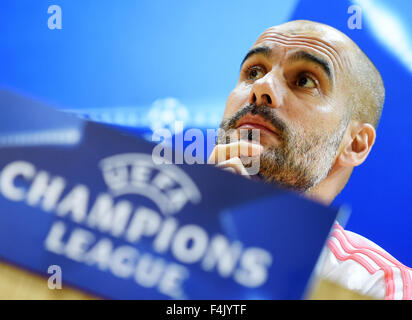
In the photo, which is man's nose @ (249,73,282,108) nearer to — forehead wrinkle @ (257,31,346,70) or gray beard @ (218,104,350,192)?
gray beard @ (218,104,350,192)

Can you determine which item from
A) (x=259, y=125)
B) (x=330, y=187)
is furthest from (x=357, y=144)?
(x=259, y=125)

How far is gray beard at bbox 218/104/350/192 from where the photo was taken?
1070mm

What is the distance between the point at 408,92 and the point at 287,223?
1.09m

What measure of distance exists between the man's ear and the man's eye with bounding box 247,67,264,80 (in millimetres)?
276

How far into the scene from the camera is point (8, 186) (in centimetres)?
44

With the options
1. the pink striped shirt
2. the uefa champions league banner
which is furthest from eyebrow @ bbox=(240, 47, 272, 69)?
the uefa champions league banner

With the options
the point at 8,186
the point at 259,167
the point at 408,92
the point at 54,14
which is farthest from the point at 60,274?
the point at 408,92

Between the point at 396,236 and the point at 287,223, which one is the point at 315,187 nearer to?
the point at 396,236

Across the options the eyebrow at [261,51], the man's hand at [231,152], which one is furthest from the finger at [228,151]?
the eyebrow at [261,51]

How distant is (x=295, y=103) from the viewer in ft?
3.67

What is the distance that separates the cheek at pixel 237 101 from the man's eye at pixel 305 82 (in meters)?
0.13

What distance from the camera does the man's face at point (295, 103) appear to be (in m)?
1.08

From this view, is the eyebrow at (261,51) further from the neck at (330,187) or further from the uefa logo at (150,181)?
the uefa logo at (150,181)

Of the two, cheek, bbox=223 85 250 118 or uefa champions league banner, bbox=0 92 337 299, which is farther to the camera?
cheek, bbox=223 85 250 118
